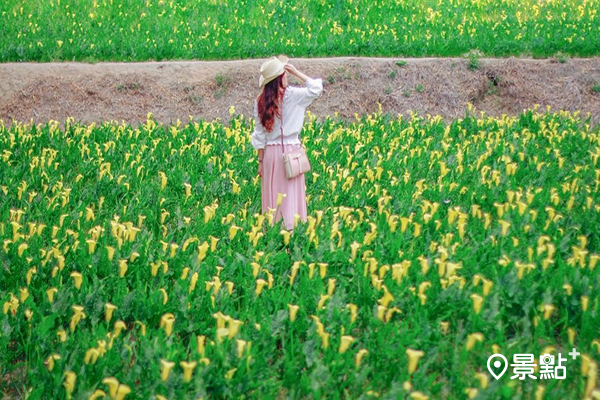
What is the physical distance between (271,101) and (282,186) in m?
0.68

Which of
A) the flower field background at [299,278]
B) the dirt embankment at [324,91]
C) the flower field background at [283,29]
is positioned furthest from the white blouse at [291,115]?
the flower field background at [283,29]

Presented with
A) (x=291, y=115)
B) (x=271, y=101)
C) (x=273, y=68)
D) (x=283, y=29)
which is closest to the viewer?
(x=273, y=68)

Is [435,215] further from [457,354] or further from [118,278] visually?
[118,278]

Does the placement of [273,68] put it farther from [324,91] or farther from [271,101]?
[324,91]

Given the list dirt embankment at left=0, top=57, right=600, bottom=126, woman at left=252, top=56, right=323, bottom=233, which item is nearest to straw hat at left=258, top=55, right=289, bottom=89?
woman at left=252, top=56, right=323, bottom=233

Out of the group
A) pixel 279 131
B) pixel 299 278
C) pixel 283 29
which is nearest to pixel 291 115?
pixel 279 131

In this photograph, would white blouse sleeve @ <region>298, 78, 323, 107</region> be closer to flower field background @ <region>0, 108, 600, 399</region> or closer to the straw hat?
the straw hat

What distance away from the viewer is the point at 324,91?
10.6 metres

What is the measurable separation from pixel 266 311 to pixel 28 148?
4.70m

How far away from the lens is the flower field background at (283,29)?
11.3 meters

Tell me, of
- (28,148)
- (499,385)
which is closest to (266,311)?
(499,385)

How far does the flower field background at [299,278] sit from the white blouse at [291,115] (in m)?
0.62

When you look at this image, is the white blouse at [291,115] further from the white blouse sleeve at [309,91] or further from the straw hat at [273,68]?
the straw hat at [273,68]

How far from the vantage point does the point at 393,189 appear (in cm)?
627
